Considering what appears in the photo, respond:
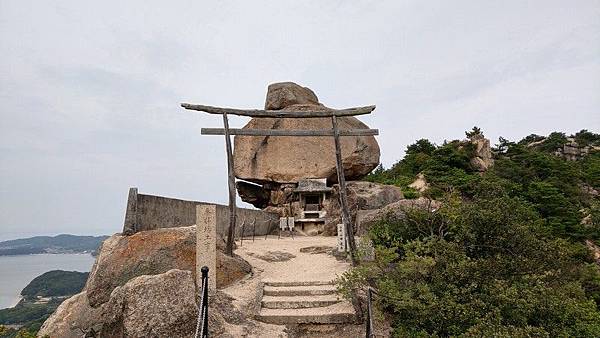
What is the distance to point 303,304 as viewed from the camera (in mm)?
7117

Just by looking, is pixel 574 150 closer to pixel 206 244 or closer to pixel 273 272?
pixel 273 272

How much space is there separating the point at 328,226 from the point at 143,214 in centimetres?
1122

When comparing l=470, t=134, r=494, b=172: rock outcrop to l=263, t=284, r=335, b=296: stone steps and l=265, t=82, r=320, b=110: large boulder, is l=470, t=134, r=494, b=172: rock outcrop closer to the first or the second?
l=265, t=82, r=320, b=110: large boulder

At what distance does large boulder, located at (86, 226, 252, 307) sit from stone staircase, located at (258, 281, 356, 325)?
1.13 meters

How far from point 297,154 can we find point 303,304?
15403 mm

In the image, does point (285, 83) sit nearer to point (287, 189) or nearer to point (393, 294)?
point (287, 189)

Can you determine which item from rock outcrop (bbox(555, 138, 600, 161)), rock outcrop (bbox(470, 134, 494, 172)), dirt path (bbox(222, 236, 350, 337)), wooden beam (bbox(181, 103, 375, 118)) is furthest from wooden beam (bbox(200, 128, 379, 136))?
rock outcrop (bbox(555, 138, 600, 161))

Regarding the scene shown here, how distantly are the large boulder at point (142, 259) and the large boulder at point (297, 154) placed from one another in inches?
553

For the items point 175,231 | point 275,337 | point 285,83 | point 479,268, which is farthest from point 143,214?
point 285,83

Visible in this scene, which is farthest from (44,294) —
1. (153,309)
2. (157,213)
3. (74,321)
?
(153,309)

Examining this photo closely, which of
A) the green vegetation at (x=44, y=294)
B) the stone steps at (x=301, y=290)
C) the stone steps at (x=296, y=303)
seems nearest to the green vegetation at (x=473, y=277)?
the stone steps at (x=296, y=303)

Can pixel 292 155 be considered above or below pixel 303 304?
above

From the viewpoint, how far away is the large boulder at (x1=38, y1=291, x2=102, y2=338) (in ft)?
22.0

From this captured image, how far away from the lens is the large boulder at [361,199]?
18406mm
